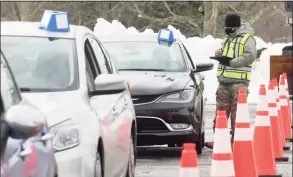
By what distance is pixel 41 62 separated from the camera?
23.7ft

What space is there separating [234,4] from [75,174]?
4983 cm

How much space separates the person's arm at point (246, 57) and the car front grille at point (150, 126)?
1335 mm

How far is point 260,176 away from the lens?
9984 millimetres

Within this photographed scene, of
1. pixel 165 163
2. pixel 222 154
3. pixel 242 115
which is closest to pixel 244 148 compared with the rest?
pixel 242 115

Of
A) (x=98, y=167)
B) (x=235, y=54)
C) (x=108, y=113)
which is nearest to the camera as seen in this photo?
(x=98, y=167)

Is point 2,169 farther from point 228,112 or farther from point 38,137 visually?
point 228,112

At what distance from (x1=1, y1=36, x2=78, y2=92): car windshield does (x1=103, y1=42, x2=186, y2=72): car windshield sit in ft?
17.6

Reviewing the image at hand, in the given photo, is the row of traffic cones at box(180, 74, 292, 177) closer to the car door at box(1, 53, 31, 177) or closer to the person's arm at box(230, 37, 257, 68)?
the person's arm at box(230, 37, 257, 68)

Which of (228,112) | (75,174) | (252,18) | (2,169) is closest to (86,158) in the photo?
(75,174)

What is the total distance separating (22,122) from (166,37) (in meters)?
9.10

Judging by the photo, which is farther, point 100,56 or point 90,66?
point 100,56

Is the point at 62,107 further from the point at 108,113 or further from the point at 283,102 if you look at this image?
the point at 283,102

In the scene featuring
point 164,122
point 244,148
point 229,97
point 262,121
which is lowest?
point 164,122

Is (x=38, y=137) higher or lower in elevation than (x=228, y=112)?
higher
